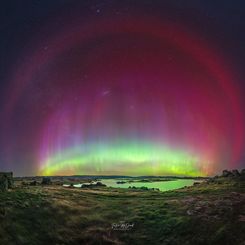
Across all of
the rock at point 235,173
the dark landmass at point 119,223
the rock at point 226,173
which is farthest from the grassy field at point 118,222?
the rock at point 226,173

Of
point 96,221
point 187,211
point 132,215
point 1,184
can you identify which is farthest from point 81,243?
point 1,184

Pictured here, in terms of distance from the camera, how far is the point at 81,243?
5072 centimetres

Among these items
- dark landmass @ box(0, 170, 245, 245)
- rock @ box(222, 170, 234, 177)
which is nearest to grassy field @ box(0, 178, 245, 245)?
dark landmass @ box(0, 170, 245, 245)

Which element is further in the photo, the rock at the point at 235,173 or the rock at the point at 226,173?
the rock at the point at 226,173

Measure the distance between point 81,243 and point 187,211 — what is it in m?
22.1

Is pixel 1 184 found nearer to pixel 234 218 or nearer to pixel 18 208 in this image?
pixel 18 208
